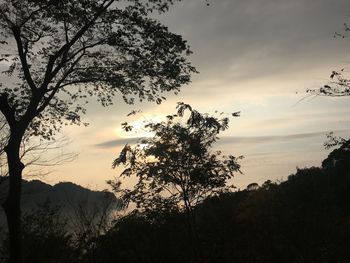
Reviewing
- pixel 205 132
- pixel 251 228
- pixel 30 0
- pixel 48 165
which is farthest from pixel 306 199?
pixel 30 0

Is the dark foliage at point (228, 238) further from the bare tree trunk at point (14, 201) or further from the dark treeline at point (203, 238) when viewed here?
the bare tree trunk at point (14, 201)

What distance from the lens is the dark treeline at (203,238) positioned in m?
19.0

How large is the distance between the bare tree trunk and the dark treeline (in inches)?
218

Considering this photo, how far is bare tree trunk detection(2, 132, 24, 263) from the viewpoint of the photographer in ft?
33.8

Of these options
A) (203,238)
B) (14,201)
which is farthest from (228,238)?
(14,201)

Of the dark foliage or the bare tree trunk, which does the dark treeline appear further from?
the bare tree trunk

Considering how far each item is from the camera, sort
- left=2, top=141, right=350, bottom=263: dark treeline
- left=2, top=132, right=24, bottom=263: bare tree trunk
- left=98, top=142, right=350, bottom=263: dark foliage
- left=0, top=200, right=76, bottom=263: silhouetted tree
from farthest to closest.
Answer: left=0, top=200, right=76, bottom=263: silhouetted tree < left=98, top=142, right=350, bottom=263: dark foliage < left=2, top=141, right=350, bottom=263: dark treeline < left=2, top=132, right=24, bottom=263: bare tree trunk

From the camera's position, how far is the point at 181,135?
17.3 m

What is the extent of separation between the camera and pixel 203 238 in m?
21.5

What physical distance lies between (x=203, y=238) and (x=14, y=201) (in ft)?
42.0

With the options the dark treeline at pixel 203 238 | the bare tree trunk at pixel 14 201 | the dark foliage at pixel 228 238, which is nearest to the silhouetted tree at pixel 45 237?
the dark treeline at pixel 203 238

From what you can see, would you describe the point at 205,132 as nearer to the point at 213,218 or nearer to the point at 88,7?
the point at 88,7

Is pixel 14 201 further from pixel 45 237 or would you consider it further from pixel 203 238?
pixel 45 237

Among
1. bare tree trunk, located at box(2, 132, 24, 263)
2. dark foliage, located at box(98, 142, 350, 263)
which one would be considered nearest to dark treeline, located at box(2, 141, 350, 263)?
dark foliage, located at box(98, 142, 350, 263)
